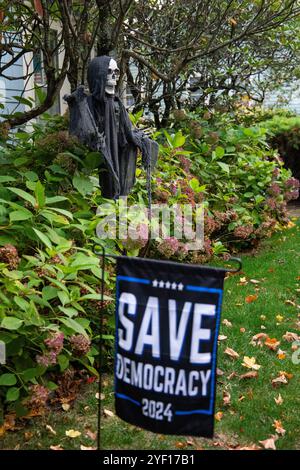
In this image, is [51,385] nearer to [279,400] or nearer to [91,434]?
[91,434]

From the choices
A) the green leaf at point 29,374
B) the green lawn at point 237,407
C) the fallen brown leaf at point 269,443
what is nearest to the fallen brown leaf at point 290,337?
the green lawn at point 237,407

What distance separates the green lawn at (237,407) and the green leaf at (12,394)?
0.86 feet

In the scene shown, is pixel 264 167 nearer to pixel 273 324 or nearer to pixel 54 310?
pixel 273 324

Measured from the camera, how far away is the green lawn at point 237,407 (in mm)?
3211

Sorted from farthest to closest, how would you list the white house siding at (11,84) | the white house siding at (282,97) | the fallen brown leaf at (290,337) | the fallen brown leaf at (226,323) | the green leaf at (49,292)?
the white house siding at (282,97) → the white house siding at (11,84) → the fallen brown leaf at (226,323) → the fallen brown leaf at (290,337) → the green leaf at (49,292)

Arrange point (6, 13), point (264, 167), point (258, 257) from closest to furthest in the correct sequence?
1. point (6, 13)
2. point (258, 257)
3. point (264, 167)

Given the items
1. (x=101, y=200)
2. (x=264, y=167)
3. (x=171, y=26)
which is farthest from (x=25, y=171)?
(x=171, y=26)

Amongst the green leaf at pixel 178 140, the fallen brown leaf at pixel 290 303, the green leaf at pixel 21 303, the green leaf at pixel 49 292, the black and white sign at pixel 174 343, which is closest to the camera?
the black and white sign at pixel 174 343

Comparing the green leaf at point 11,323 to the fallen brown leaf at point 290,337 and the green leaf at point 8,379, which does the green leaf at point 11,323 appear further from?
the fallen brown leaf at point 290,337

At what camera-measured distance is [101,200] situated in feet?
15.7

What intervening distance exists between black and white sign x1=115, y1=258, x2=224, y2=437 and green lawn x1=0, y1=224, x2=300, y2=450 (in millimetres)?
824

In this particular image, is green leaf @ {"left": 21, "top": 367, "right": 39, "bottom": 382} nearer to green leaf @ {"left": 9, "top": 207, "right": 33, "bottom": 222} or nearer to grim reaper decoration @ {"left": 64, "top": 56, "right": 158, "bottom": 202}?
green leaf @ {"left": 9, "top": 207, "right": 33, "bottom": 222}

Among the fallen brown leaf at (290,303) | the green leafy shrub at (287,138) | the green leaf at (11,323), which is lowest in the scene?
the fallen brown leaf at (290,303)
